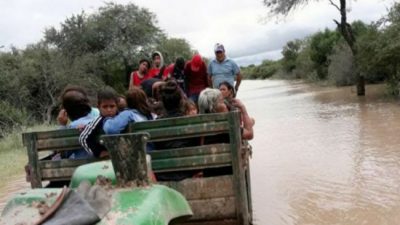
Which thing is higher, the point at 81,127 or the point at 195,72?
the point at 195,72

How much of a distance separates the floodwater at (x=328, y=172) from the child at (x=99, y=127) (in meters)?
2.52

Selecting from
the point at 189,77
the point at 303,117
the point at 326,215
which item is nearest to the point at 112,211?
the point at 326,215

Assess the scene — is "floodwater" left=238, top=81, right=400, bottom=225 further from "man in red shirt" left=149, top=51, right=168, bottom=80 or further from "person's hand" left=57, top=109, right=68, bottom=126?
"person's hand" left=57, top=109, right=68, bottom=126

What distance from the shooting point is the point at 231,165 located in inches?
183

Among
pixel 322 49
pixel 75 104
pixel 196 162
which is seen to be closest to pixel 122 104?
pixel 75 104

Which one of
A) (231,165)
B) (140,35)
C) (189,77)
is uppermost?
(140,35)

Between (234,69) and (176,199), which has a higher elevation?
(234,69)

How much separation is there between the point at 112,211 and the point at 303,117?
15437 millimetres

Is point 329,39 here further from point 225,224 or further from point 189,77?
point 225,224

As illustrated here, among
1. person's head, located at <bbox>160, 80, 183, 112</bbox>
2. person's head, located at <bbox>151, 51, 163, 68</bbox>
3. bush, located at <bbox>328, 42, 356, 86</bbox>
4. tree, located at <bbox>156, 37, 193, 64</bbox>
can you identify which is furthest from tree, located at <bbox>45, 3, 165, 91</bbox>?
person's head, located at <bbox>160, 80, 183, 112</bbox>

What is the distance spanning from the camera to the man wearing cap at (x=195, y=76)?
855cm

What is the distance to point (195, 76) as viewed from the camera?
8586mm

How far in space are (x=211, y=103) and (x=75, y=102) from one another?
1344 millimetres

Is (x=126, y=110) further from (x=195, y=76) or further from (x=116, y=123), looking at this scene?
(x=195, y=76)
